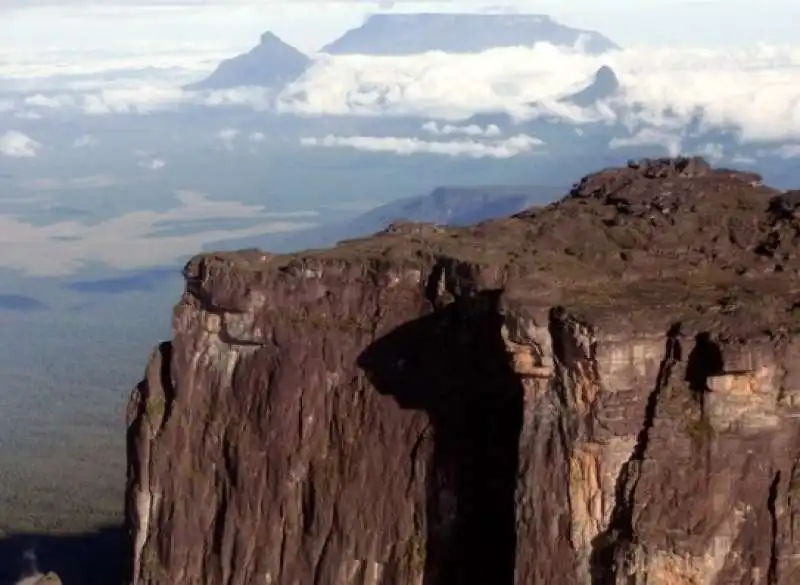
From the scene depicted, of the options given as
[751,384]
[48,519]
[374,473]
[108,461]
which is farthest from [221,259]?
[108,461]

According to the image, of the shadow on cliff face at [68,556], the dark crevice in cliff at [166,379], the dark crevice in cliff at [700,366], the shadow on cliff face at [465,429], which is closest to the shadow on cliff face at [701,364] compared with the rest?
the dark crevice in cliff at [700,366]

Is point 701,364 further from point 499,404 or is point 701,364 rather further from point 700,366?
point 499,404

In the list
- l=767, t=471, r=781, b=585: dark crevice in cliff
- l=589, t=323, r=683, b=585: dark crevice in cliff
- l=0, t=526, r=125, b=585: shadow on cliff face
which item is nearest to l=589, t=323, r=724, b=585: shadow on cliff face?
l=589, t=323, r=683, b=585: dark crevice in cliff

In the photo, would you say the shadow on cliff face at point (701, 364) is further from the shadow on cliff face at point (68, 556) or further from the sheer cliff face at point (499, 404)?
the shadow on cliff face at point (68, 556)

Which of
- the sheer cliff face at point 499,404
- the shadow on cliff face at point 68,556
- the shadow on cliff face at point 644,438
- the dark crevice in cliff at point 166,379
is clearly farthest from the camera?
the shadow on cliff face at point 68,556

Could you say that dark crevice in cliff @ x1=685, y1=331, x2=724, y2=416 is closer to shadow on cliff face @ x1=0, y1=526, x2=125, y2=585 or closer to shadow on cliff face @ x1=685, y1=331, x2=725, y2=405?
shadow on cliff face @ x1=685, y1=331, x2=725, y2=405

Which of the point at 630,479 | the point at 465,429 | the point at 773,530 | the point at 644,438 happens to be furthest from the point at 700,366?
the point at 465,429

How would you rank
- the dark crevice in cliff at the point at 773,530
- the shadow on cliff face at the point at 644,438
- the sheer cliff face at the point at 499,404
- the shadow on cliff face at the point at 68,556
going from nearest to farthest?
1. the shadow on cliff face at the point at 644,438
2. the sheer cliff face at the point at 499,404
3. the dark crevice in cliff at the point at 773,530
4. the shadow on cliff face at the point at 68,556

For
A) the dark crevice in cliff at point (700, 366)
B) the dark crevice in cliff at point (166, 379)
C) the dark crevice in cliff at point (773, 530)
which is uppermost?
the dark crevice in cliff at point (700, 366)
